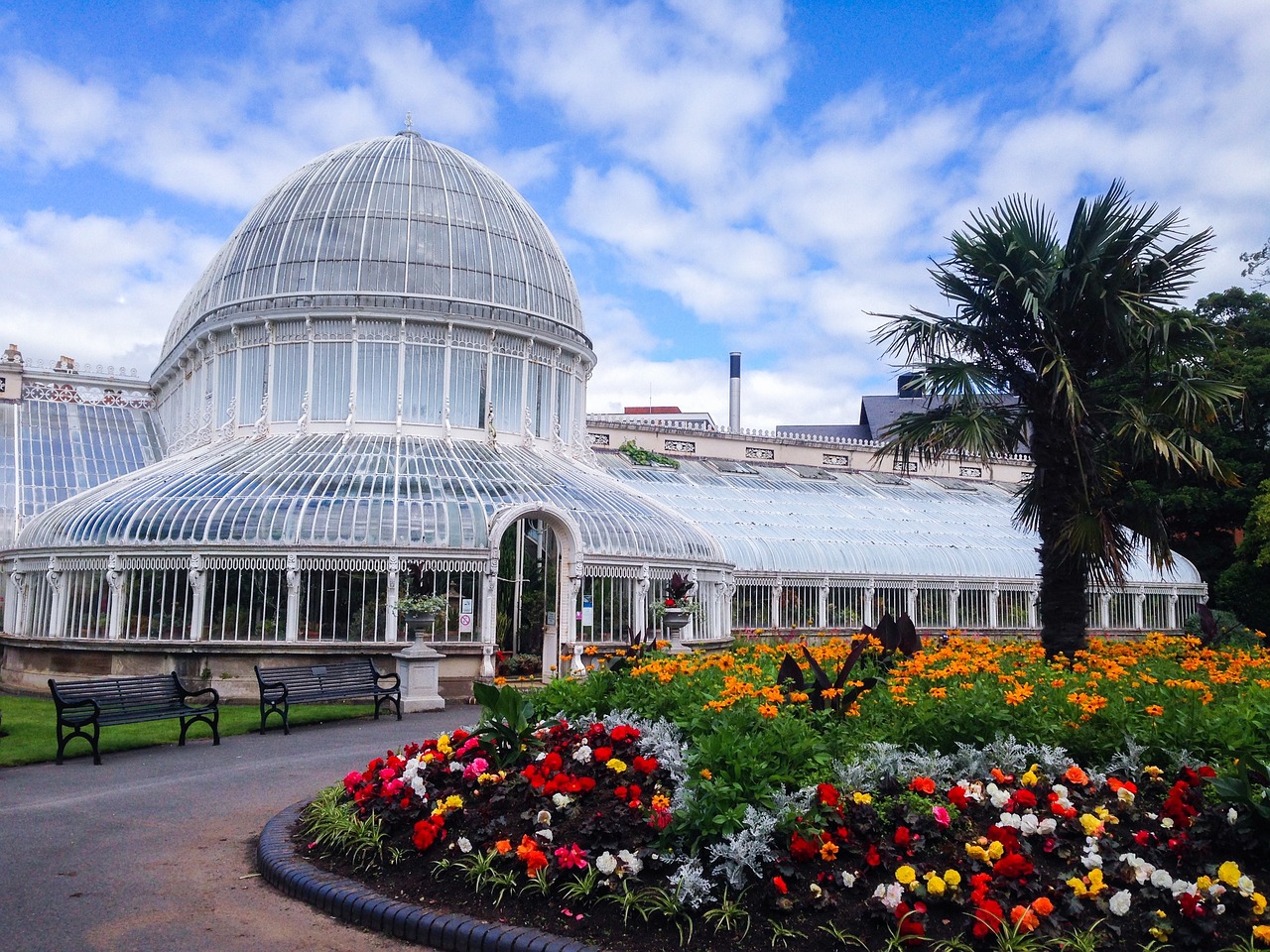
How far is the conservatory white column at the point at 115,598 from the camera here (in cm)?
2081

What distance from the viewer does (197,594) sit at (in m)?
20.2

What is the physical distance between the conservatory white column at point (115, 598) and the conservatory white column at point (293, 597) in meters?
3.51

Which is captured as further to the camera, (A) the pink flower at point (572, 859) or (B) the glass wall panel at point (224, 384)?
(B) the glass wall panel at point (224, 384)

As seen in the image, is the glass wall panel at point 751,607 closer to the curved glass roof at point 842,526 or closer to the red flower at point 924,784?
the curved glass roof at point 842,526

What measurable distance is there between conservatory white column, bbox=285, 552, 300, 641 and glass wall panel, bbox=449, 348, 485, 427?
718 cm

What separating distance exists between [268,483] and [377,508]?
250 centimetres

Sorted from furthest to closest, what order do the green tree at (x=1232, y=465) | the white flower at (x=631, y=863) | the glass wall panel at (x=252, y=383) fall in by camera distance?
the green tree at (x=1232, y=465) → the glass wall panel at (x=252, y=383) → the white flower at (x=631, y=863)

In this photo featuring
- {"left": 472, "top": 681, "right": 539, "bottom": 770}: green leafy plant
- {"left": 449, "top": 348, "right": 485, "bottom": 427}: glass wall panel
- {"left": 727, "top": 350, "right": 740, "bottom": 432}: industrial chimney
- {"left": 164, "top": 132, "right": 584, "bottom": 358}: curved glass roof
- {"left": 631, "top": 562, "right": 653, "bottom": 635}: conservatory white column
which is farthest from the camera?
{"left": 727, "top": 350, "right": 740, "bottom": 432}: industrial chimney

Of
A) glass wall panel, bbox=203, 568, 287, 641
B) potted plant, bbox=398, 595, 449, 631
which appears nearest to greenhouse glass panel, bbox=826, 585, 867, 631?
potted plant, bbox=398, 595, 449, 631

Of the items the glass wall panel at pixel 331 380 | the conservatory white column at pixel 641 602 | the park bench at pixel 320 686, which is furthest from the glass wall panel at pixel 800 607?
the park bench at pixel 320 686

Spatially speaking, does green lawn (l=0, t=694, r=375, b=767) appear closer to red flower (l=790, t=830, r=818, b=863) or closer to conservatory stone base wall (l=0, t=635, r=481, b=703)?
conservatory stone base wall (l=0, t=635, r=481, b=703)

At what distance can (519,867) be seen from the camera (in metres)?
6.97

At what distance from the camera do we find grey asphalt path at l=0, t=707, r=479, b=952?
6441mm

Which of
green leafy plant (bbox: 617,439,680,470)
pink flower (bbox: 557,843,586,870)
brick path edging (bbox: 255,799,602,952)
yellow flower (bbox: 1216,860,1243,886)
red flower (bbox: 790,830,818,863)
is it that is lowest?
brick path edging (bbox: 255,799,602,952)
